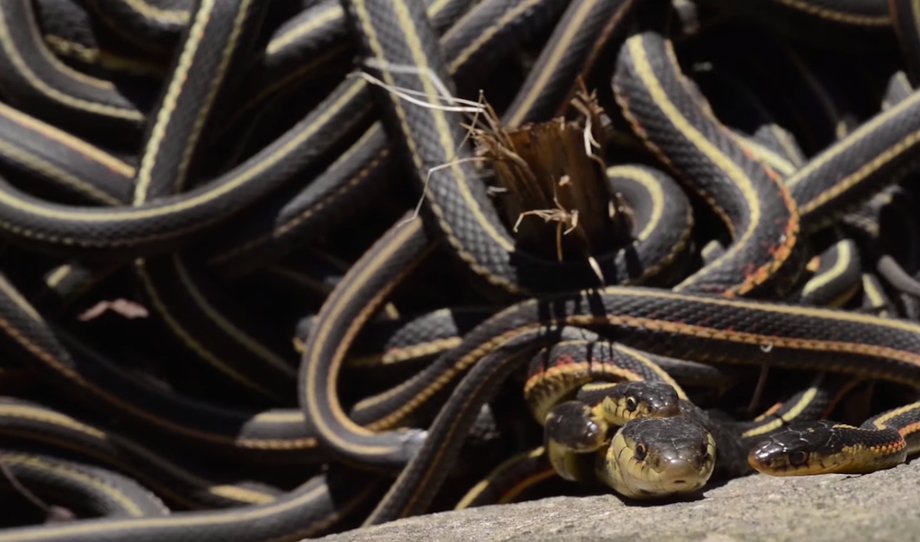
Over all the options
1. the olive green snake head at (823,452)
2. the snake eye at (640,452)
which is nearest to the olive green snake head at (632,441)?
the snake eye at (640,452)

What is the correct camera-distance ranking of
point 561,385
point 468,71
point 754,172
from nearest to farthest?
point 561,385
point 754,172
point 468,71

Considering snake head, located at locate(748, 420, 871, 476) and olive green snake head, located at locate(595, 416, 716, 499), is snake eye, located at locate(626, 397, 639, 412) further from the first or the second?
snake head, located at locate(748, 420, 871, 476)

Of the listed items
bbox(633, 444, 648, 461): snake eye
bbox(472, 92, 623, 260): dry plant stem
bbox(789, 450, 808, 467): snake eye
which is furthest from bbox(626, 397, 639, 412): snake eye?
bbox(472, 92, 623, 260): dry plant stem

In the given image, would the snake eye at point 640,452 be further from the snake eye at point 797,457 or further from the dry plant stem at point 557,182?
the dry plant stem at point 557,182

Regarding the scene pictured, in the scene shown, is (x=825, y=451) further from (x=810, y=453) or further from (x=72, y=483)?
(x=72, y=483)

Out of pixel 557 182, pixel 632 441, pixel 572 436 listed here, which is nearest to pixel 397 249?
pixel 557 182

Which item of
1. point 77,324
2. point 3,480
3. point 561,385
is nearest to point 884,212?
point 561,385

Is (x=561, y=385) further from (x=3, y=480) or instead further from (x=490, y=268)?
(x=3, y=480)
